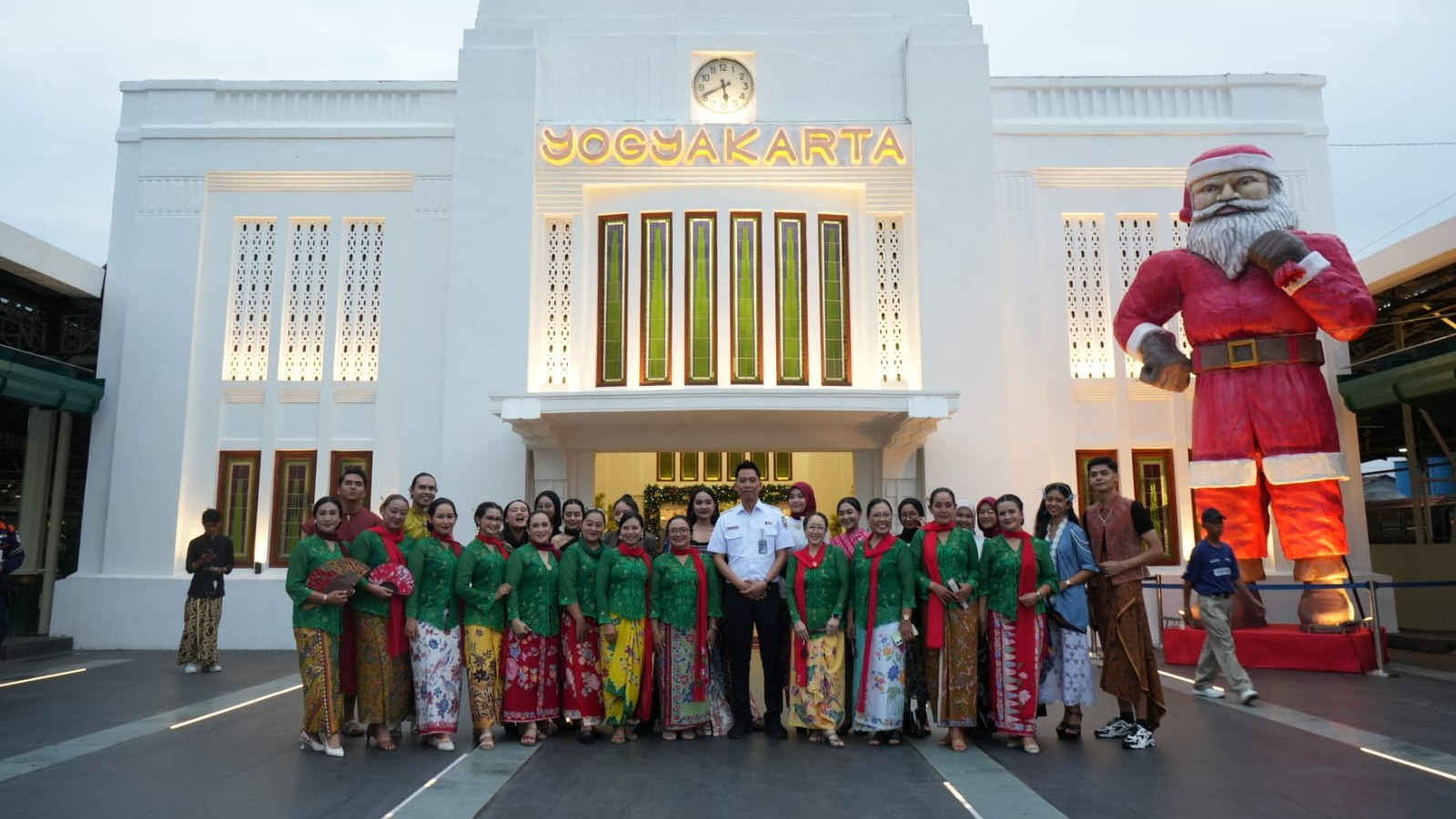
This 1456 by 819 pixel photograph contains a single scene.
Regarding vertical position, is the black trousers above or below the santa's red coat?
below

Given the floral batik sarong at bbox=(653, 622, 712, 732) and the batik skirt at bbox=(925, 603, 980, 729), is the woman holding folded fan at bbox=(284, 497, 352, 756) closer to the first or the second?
the floral batik sarong at bbox=(653, 622, 712, 732)

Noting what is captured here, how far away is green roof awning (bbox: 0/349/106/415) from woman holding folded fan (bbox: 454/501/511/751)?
27.0 ft

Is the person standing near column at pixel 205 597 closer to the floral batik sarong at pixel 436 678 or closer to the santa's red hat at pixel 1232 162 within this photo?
the floral batik sarong at pixel 436 678

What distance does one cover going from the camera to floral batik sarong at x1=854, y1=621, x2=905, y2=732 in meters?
5.79

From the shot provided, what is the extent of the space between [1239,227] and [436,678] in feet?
27.5

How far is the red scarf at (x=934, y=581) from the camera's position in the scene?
5812 mm

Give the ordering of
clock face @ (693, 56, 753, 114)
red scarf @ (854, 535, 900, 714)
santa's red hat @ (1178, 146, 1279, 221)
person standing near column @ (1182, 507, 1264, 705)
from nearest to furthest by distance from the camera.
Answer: red scarf @ (854, 535, 900, 714), person standing near column @ (1182, 507, 1264, 705), santa's red hat @ (1178, 146, 1279, 221), clock face @ (693, 56, 753, 114)

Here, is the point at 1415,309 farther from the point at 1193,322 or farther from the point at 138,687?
the point at 138,687

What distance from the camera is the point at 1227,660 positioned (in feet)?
23.7

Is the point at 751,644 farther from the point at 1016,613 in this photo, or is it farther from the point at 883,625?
the point at 1016,613

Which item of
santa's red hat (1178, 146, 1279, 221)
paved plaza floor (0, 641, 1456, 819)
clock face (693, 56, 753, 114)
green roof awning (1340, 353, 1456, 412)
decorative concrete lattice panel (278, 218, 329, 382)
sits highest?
clock face (693, 56, 753, 114)

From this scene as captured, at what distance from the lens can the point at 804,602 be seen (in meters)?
5.95

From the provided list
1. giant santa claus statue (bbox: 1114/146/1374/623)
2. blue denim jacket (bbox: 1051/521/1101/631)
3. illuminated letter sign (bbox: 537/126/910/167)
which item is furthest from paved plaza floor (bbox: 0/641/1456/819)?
illuminated letter sign (bbox: 537/126/910/167)

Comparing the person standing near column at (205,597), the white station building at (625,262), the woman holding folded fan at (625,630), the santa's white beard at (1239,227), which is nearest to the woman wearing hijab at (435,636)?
the woman holding folded fan at (625,630)
